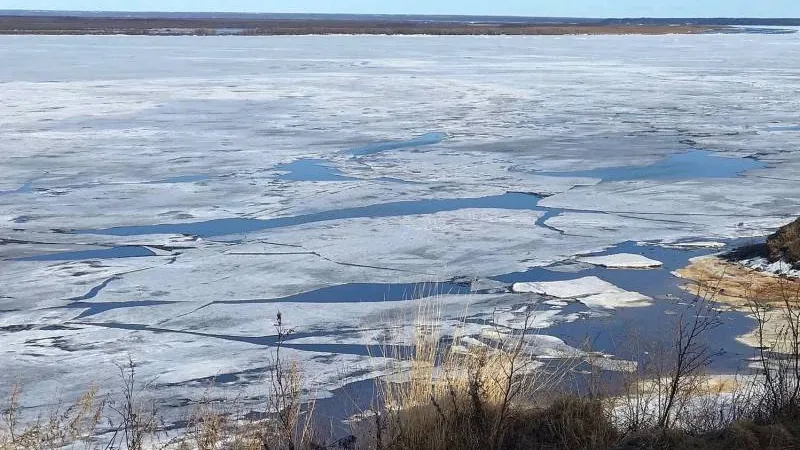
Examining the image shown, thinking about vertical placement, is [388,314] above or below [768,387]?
below

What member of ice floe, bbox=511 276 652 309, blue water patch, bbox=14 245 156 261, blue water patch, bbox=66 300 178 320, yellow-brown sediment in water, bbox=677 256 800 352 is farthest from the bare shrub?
yellow-brown sediment in water, bbox=677 256 800 352

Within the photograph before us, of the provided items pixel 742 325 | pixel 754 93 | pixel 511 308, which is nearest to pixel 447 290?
pixel 511 308

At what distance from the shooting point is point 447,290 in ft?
23.9

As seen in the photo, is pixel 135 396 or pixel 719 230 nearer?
pixel 135 396

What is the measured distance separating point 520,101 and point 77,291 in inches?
595

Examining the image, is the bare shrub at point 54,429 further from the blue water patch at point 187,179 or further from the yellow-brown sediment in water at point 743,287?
the blue water patch at point 187,179

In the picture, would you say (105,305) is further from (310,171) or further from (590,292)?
(310,171)

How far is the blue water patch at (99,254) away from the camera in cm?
820

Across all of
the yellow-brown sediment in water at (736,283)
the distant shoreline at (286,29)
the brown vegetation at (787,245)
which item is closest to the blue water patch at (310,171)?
the yellow-brown sediment in water at (736,283)

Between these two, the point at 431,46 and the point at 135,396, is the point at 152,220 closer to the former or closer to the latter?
the point at 135,396

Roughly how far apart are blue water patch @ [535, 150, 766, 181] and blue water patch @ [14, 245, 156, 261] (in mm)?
5662

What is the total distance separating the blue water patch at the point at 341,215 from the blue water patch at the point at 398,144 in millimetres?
3644

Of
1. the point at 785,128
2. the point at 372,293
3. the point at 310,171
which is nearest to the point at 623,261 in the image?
the point at 372,293

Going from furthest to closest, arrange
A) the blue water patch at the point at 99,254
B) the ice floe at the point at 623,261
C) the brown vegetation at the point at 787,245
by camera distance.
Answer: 1. the blue water patch at the point at 99,254
2. the ice floe at the point at 623,261
3. the brown vegetation at the point at 787,245
